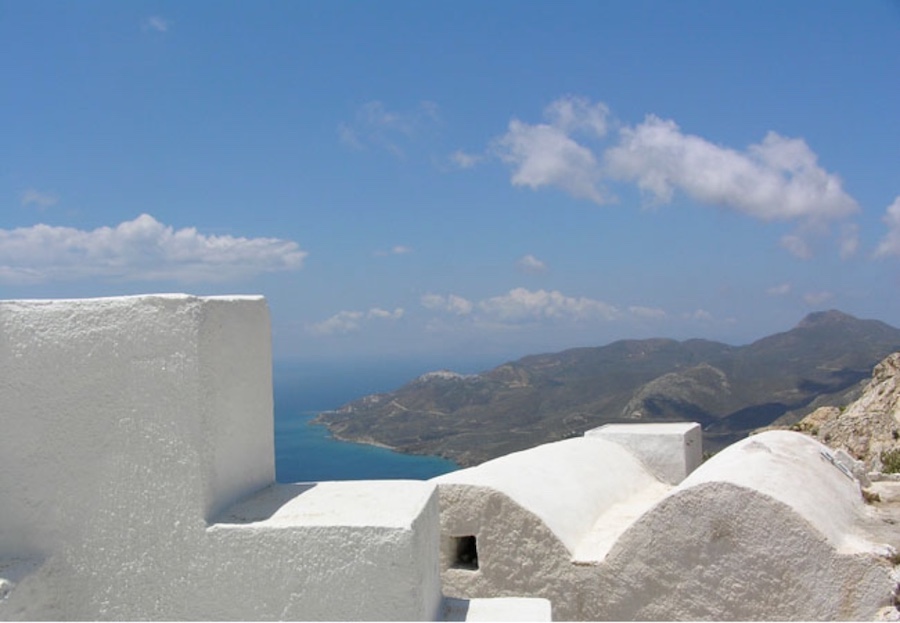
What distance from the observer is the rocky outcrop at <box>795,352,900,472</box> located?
11.7 m

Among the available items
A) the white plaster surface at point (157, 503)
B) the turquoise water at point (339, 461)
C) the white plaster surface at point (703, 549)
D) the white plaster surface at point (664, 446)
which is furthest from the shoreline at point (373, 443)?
the white plaster surface at point (157, 503)

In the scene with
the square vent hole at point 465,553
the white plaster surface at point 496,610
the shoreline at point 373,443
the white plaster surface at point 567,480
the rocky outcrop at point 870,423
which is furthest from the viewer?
the shoreline at point 373,443

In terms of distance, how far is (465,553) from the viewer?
773 centimetres

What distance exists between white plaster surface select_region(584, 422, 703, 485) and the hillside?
13.1 metres

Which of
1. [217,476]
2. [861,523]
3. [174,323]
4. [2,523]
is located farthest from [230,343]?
[861,523]

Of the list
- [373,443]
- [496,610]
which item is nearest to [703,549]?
[496,610]

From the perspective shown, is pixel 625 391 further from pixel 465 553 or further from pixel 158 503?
pixel 158 503

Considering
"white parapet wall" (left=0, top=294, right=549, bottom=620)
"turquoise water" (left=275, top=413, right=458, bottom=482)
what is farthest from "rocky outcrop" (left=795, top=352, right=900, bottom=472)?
"turquoise water" (left=275, top=413, right=458, bottom=482)

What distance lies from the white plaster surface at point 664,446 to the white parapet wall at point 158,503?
6.29m

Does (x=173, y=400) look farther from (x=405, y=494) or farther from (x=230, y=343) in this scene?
(x=405, y=494)

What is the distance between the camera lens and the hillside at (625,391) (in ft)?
109

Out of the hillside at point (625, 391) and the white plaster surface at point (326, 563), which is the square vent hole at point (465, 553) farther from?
the hillside at point (625, 391)

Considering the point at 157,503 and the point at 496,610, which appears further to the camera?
the point at 496,610

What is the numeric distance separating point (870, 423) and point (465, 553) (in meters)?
7.93
